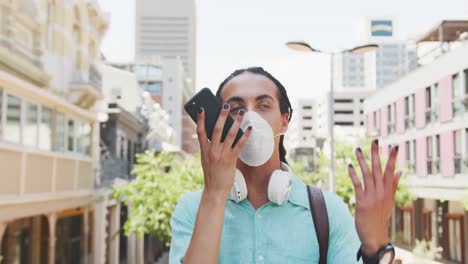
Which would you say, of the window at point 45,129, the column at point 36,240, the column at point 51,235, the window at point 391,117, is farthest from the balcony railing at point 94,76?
the window at point 391,117

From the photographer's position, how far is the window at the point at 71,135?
60.7ft

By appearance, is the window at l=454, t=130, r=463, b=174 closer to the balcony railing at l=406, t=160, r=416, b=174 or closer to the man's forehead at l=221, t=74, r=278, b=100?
the balcony railing at l=406, t=160, r=416, b=174

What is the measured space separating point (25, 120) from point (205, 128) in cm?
1263

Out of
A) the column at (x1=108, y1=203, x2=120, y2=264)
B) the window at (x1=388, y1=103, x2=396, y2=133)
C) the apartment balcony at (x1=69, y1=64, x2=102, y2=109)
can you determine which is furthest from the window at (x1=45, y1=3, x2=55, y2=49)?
the window at (x1=388, y1=103, x2=396, y2=133)

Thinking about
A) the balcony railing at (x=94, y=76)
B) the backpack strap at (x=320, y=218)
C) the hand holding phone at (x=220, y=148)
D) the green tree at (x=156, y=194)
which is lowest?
the green tree at (x=156, y=194)

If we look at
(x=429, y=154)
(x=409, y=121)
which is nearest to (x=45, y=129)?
(x=429, y=154)

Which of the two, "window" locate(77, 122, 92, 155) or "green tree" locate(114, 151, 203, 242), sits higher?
"window" locate(77, 122, 92, 155)

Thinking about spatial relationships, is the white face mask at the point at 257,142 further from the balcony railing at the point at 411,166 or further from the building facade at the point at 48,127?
the balcony railing at the point at 411,166

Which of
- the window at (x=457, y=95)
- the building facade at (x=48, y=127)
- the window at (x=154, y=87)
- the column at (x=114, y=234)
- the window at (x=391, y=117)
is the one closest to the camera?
the building facade at (x=48, y=127)

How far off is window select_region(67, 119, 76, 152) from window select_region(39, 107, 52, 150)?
2.06 metres

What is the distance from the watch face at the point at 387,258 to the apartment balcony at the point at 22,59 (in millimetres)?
11140

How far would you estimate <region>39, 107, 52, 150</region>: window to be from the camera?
15492 mm

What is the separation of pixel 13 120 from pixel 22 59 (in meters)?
1.30

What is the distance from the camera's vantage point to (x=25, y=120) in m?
14.0
